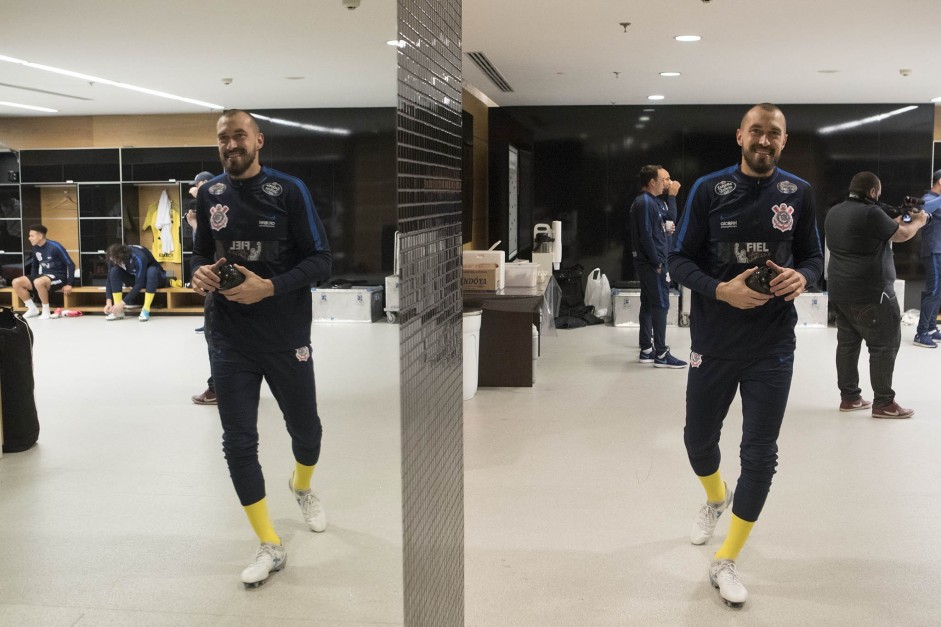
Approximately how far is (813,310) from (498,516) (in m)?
7.37

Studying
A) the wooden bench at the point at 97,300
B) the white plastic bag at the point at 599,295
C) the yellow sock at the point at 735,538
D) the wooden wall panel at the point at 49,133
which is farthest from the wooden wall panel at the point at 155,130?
the yellow sock at the point at 735,538

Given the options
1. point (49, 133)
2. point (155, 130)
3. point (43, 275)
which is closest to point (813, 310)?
point (155, 130)

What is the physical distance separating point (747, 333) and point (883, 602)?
3.13 feet

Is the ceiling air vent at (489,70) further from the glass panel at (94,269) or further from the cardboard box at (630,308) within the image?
the glass panel at (94,269)

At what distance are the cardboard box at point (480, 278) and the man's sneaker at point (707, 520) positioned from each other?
3.10 m

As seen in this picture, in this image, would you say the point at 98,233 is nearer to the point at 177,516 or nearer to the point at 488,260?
the point at 488,260

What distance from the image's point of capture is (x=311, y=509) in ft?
11.2

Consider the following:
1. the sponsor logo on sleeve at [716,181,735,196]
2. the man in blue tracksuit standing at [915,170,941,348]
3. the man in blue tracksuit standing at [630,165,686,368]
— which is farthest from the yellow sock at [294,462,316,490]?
the man in blue tracksuit standing at [915,170,941,348]

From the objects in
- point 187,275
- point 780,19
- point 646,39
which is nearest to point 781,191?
point 780,19

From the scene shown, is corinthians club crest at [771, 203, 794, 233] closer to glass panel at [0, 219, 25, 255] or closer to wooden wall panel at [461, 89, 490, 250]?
wooden wall panel at [461, 89, 490, 250]

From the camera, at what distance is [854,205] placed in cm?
517

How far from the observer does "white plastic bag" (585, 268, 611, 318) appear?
10531 millimetres

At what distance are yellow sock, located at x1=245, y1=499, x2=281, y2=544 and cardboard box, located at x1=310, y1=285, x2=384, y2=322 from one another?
6535 millimetres

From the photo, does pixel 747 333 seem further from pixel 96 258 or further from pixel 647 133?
pixel 96 258
